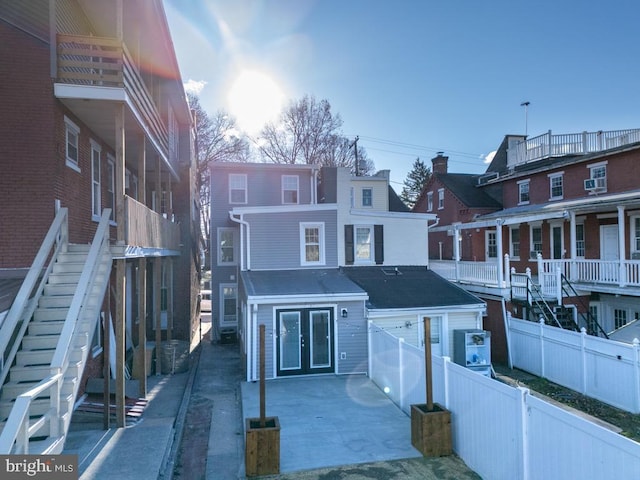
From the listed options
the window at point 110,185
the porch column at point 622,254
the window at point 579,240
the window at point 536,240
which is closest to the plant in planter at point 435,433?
the window at point 110,185

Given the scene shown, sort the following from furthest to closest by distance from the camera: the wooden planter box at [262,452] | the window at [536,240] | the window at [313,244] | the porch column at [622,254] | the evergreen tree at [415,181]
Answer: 1. the evergreen tree at [415,181]
2. the window at [536,240]
3. the window at [313,244]
4. the porch column at [622,254]
5. the wooden planter box at [262,452]

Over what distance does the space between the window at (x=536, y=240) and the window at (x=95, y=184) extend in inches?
703

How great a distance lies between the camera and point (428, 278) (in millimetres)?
15211

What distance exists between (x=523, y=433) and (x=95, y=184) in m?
10.1

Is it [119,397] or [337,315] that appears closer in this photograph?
[119,397]

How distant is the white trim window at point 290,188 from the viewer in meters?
19.4

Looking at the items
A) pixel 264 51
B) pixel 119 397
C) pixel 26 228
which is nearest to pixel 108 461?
pixel 119 397

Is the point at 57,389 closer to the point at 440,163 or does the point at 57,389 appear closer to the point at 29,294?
the point at 29,294

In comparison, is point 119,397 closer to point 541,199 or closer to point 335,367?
point 335,367

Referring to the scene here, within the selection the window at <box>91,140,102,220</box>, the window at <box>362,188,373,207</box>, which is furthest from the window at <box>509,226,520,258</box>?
the window at <box>91,140,102,220</box>

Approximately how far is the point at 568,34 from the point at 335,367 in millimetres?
12808

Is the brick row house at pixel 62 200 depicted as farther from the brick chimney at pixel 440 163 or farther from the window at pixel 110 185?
the brick chimney at pixel 440 163

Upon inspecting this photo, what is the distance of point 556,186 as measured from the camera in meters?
19.8

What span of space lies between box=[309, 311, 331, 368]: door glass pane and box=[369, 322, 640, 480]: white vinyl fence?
419 cm
